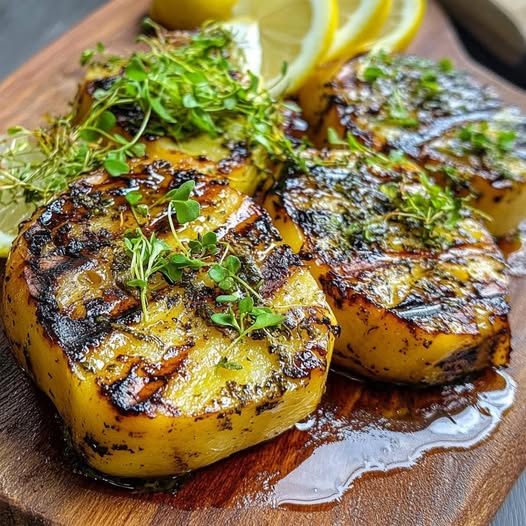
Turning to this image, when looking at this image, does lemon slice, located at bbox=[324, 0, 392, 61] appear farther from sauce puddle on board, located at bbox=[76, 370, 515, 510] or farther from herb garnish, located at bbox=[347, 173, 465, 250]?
sauce puddle on board, located at bbox=[76, 370, 515, 510]

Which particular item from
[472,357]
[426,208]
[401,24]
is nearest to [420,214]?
[426,208]

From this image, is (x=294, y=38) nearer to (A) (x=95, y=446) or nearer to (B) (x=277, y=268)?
(B) (x=277, y=268)

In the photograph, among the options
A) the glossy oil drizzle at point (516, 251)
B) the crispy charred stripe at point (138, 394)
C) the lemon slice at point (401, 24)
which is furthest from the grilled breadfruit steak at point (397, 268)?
the lemon slice at point (401, 24)

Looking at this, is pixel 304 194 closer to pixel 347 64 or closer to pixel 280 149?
pixel 280 149

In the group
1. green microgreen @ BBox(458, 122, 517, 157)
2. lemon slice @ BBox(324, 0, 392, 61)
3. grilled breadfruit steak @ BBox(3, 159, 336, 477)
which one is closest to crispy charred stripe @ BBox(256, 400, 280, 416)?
grilled breadfruit steak @ BBox(3, 159, 336, 477)

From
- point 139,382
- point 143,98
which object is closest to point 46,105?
point 143,98

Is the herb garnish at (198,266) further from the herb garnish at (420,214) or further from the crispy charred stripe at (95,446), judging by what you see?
the herb garnish at (420,214)
